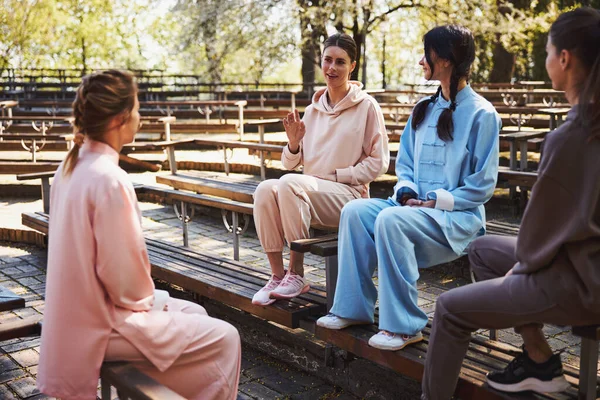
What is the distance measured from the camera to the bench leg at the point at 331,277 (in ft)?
12.0

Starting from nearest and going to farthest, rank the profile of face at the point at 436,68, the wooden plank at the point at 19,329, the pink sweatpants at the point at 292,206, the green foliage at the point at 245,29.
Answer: the wooden plank at the point at 19,329
the profile of face at the point at 436,68
the pink sweatpants at the point at 292,206
the green foliage at the point at 245,29

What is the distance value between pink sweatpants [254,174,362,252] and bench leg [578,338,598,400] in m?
1.57

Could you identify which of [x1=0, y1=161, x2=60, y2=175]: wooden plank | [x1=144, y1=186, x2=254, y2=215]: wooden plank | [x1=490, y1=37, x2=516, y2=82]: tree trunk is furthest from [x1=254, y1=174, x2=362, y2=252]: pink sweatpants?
[x1=490, y1=37, x2=516, y2=82]: tree trunk

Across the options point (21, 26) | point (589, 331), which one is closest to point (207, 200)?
point (589, 331)

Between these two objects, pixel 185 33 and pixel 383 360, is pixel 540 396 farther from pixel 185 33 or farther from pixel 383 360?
pixel 185 33

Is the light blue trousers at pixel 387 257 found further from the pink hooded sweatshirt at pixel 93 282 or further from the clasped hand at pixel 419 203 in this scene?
the pink hooded sweatshirt at pixel 93 282

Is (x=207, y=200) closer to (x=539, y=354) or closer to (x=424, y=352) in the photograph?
(x=424, y=352)

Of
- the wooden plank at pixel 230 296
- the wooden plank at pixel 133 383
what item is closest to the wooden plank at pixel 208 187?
the wooden plank at pixel 230 296

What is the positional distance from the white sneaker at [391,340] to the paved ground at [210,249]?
2.05 ft

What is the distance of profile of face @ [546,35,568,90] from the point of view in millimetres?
2412

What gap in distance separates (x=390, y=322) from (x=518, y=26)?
47.5 feet

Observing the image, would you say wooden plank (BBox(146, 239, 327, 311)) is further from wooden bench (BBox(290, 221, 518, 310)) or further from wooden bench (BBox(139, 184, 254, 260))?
wooden bench (BBox(139, 184, 254, 260))

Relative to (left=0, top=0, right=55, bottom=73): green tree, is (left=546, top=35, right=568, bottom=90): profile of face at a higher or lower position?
lower

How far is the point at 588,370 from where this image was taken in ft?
8.38
